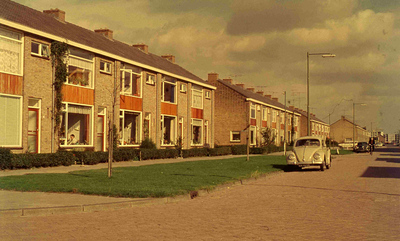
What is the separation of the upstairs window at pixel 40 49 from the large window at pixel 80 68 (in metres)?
1.76

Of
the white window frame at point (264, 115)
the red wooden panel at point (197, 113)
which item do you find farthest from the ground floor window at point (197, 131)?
the white window frame at point (264, 115)

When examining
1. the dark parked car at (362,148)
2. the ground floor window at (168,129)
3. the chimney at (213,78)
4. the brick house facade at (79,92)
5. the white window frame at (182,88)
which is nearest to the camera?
the brick house facade at (79,92)

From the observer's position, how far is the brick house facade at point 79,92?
20875 millimetres

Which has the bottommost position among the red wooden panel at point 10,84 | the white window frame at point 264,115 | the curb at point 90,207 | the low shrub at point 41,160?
the curb at point 90,207

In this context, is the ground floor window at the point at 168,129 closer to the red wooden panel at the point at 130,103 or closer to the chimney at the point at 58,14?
the red wooden panel at the point at 130,103

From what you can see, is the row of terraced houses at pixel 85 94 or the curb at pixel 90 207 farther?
the row of terraced houses at pixel 85 94

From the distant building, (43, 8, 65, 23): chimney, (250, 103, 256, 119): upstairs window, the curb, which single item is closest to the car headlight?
the curb

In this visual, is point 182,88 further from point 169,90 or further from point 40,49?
point 40,49

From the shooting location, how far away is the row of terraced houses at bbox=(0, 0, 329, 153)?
20.9 metres

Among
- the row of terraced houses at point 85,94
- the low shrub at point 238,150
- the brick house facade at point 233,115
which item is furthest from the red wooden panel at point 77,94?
the brick house facade at point 233,115

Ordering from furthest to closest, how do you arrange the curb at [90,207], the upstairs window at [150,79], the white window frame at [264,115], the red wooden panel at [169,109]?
the white window frame at [264,115] → the red wooden panel at [169,109] → the upstairs window at [150,79] → the curb at [90,207]

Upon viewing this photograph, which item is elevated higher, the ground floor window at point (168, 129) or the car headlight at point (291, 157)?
the ground floor window at point (168, 129)

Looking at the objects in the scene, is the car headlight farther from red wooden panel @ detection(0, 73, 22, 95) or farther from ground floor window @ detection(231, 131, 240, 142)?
ground floor window @ detection(231, 131, 240, 142)

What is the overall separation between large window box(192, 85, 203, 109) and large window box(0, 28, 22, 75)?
21.2 m
